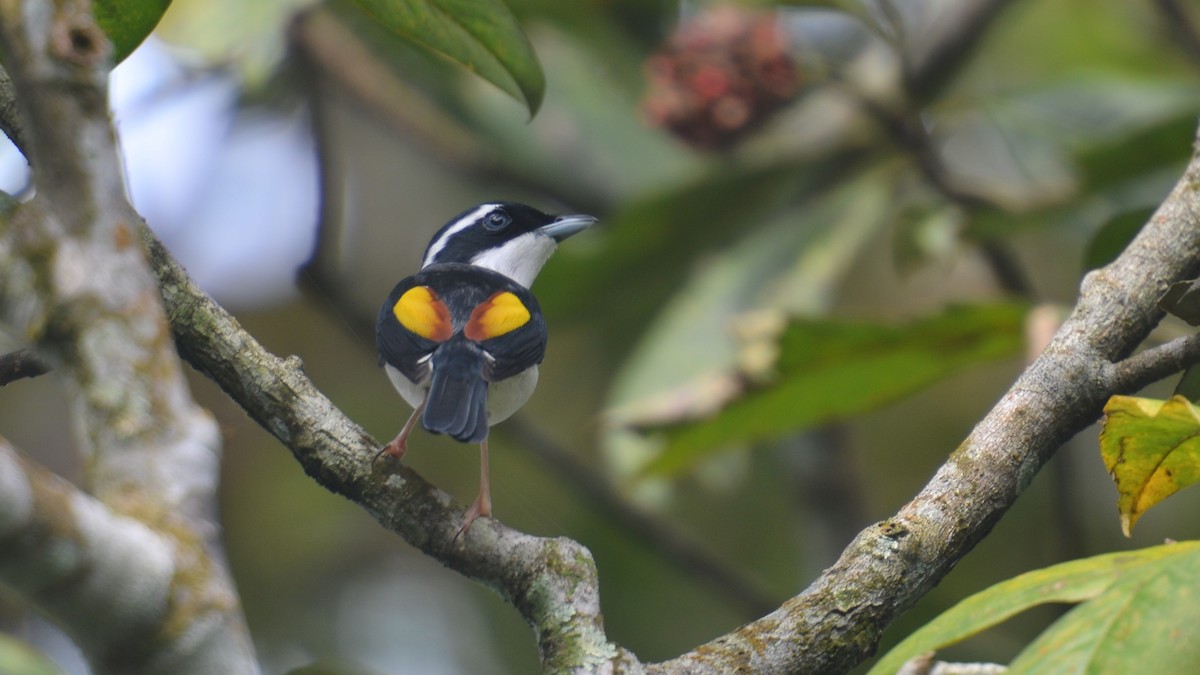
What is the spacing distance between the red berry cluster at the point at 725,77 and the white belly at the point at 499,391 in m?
2.18

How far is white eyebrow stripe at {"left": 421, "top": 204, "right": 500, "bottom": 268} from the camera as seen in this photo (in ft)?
11.0

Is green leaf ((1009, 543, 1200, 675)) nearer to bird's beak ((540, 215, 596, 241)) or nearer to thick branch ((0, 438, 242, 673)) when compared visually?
thick branch ((0, 438, 242, 673))

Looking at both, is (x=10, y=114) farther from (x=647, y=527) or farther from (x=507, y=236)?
(x=647, y=527)

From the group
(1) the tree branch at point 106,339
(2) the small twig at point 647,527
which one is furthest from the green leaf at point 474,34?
(2) the small twig at point 647,527

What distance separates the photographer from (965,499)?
5.84ft

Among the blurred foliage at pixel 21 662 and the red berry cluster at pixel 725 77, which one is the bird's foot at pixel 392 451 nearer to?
the blurred foliage at pixel 21 662

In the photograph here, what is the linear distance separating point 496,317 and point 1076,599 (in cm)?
132

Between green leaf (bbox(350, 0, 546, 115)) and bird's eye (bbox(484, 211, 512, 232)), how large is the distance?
1174 millimetres

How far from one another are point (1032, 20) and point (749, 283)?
3.34 m

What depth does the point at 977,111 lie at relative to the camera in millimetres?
4645

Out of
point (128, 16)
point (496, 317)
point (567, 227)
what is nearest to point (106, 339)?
point (128, 16)

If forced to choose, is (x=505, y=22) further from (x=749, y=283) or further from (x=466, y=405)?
(x=749, y=283)

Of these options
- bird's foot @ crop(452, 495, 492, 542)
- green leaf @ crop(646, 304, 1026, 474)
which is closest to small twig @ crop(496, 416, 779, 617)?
green leaf @ crop(646, 304, 1026, 474)

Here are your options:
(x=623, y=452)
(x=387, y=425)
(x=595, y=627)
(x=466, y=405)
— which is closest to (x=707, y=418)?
(x=623, y=452)
